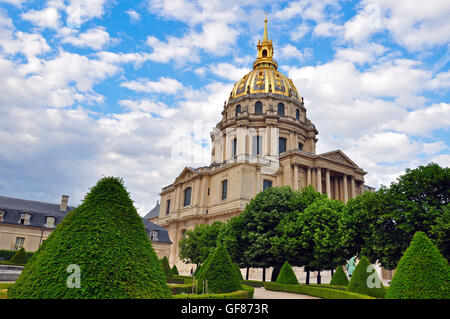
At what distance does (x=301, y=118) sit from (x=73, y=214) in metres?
59.9

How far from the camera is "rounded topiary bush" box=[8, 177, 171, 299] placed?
19.4 ft

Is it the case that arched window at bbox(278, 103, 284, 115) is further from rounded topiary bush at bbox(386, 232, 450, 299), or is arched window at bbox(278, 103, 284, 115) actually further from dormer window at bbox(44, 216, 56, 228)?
rounded topiary bush at bbox(386, 232, 450, 299)

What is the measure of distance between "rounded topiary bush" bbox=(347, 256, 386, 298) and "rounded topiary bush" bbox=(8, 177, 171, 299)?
11.6 meters

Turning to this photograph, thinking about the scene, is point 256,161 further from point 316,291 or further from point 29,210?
point 316,291

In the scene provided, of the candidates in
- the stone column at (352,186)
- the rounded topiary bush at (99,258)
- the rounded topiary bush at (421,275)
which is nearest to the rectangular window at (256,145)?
the stone column at (352,186)

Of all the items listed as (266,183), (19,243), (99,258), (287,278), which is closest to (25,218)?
(19,243)

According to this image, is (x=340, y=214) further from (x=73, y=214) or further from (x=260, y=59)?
(x=260, y=59)

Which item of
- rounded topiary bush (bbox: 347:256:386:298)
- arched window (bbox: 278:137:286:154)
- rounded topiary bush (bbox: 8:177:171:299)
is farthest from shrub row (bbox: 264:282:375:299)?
arched window (bbox: 278:137:286:154)

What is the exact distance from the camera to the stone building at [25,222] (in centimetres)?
3678

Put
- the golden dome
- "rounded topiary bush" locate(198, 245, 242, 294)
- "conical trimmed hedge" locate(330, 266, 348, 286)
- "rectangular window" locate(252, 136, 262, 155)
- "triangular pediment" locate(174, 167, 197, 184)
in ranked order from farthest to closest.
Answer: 1. the golden dome
2. "rectangular window" locate(252, 136, 262, 155)
3. "triangular pediment" locate(174, 167, 197, 184)
4. "conical trimmed hedge" locate(330, 266, 348, 286)
5. "rounded topiary bush" locate(198, 245, 242, 294)

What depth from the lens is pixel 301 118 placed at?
6375cm

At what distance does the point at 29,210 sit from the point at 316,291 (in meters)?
33.8

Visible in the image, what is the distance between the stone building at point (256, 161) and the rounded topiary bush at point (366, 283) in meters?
29.0
